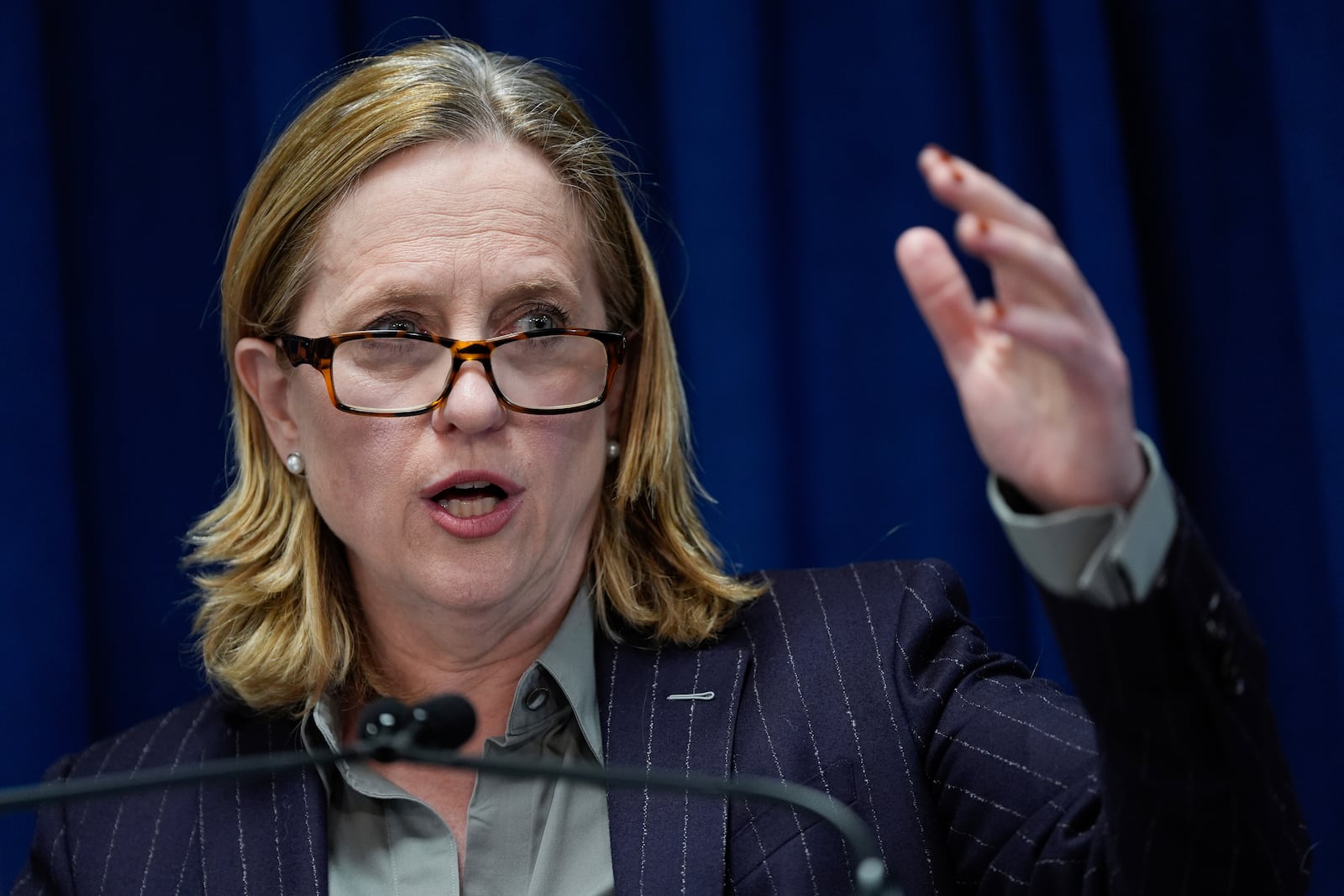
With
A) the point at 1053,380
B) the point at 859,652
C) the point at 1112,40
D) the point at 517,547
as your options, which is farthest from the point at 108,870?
the point at 1112,40

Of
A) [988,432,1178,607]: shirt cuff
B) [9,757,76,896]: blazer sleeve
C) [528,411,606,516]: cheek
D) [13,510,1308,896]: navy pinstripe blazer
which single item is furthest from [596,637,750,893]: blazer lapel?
[9,757,76,896]: blazer sleeve

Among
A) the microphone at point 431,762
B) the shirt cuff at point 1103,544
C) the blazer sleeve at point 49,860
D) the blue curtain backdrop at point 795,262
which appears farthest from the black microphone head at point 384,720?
the blue curtain backdrop at point 795,262

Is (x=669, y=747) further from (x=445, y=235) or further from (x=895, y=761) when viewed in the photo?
(x=445, y=235)

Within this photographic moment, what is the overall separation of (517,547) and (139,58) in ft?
3.75

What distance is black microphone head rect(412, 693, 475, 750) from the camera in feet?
3.35

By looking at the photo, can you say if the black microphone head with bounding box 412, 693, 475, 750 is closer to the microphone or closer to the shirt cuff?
the microphone

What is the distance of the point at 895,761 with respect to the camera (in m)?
1.46

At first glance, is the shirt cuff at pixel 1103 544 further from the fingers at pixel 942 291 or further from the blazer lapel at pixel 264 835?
the blazer lapel at pixel 264 835

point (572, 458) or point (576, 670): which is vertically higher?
point (572, 458)

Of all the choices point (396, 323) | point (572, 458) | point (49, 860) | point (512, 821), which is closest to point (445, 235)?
point (396, 323)

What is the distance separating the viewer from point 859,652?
1.55 m

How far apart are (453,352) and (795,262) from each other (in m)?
0.73

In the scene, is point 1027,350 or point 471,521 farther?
point 471,521

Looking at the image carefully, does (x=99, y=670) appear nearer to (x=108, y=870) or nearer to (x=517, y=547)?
(x=108, y=870)
